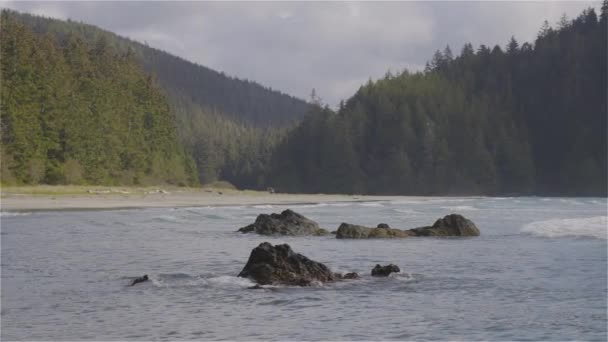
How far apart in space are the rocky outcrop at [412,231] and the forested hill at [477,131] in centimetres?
11387

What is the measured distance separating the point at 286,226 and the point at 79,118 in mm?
63150

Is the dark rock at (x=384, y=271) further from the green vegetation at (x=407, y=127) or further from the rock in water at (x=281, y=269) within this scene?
the green vegetation at (x=407, y=127)

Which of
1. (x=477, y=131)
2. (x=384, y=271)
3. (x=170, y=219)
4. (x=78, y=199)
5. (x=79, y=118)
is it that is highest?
(x=477, y=131)

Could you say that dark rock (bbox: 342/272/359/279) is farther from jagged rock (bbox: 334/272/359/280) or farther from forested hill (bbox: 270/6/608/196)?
forested hill (bbox: 270/6/608/196)

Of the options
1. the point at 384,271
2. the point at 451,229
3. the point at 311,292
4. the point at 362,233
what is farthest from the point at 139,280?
the point at 451,229

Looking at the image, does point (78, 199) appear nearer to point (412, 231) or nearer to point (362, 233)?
point (362, 233)

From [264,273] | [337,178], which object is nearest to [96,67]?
[337,178]

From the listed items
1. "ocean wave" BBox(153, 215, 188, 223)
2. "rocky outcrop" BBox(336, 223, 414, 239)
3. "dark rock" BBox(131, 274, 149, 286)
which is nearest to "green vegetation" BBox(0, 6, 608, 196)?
"ocean wave" BBox(153, 215, 188, 223)

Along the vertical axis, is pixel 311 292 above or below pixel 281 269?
below

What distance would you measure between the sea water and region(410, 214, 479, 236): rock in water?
2225 mm

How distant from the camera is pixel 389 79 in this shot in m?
188

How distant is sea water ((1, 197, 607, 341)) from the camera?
47.1ft

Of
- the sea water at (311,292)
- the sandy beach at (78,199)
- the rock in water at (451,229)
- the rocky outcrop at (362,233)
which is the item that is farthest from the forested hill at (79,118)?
the rock in water at (451,229)

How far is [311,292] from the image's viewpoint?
61.8 ft
